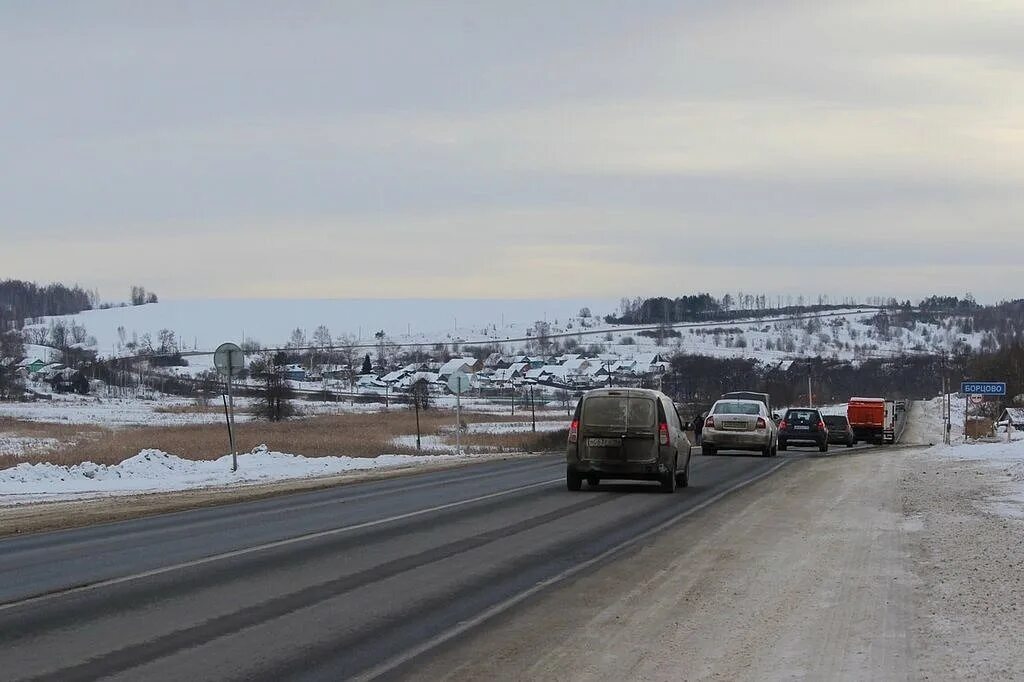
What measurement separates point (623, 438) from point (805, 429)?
26934 mm

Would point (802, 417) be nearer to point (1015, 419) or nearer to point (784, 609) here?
point (784, 609)

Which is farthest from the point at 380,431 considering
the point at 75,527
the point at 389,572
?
the point at 389,572

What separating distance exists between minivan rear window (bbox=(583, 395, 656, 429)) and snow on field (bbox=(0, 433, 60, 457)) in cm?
2856

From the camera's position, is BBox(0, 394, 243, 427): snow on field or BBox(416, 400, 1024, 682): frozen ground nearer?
BBox(416, 400, 1024, 682): frozen ground

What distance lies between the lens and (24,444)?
55.1m

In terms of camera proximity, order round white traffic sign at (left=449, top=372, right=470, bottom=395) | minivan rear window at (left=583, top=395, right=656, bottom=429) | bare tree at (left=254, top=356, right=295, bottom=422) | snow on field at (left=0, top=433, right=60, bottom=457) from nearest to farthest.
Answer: minivan rear window at (left=583, top=395, right=656, bottom=429)
snow on field at (left=0, top=433, right=60, bottom=457)
round white traffic sign at (left=449, top=372, right=470, bottom=395)
bare tree at (left=254, top=356, right=295, bottom=422)

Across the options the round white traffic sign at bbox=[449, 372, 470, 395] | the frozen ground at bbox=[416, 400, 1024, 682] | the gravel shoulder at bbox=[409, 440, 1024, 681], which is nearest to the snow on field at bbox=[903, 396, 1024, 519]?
the frozen ground at bbox=[416, 400, 1024, 682]

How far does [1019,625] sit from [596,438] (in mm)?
13854

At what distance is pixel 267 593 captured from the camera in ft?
36.8

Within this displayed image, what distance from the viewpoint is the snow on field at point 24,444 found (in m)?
48.2

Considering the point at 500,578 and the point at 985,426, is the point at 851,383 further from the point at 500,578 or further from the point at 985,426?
the point at 500,578

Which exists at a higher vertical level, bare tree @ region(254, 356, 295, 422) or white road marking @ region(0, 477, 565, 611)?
white road marking @ region(0, 477, 565, 611)

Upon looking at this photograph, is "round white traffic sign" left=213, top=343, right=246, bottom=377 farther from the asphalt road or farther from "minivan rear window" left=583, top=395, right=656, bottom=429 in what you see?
"minivan rear window" left=583, top=395, right=656, bottom=429

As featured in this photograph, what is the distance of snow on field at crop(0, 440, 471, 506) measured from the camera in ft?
90.8
